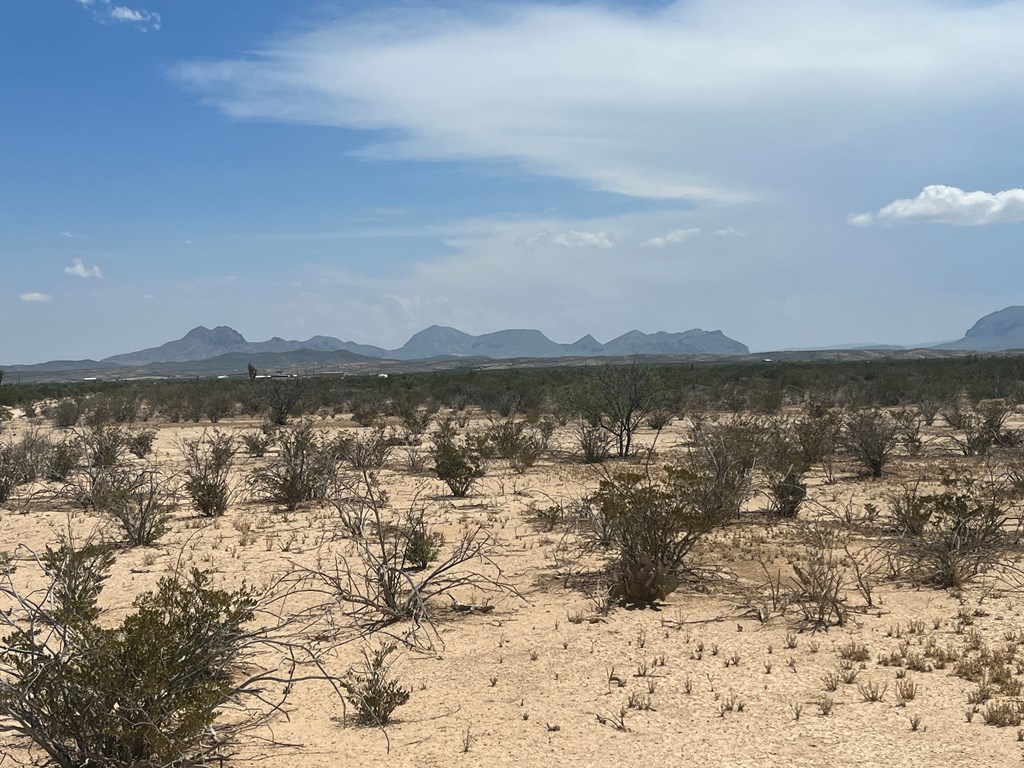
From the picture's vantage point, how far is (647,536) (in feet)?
30.0

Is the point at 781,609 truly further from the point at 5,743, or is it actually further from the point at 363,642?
the point at 5,743

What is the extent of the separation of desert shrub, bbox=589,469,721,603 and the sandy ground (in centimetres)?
28

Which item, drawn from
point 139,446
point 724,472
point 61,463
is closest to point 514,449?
point 724,472

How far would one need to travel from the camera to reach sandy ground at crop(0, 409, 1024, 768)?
536cm

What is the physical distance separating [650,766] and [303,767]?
219 cm

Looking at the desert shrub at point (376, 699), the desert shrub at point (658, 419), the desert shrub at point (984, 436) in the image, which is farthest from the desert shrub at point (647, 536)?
the desert shrub at point (658, 419)

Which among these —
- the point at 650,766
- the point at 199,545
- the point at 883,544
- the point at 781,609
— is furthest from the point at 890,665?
the point at 199,545

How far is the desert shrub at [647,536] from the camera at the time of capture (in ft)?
28.8

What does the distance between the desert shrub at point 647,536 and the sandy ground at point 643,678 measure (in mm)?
278

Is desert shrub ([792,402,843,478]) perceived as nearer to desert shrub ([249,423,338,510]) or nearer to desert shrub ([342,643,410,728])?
desert shrub ([249,423,338,510])

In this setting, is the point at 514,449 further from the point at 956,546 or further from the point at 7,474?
the point at 956,546

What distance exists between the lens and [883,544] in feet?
34.7

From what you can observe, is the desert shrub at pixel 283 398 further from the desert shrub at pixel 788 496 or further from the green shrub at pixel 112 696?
the green shrub at pixel 112 696

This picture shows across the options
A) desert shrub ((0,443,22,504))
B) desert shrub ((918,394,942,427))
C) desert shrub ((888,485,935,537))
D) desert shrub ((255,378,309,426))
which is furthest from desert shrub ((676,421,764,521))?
desert shrub ((255,378,309,426))
